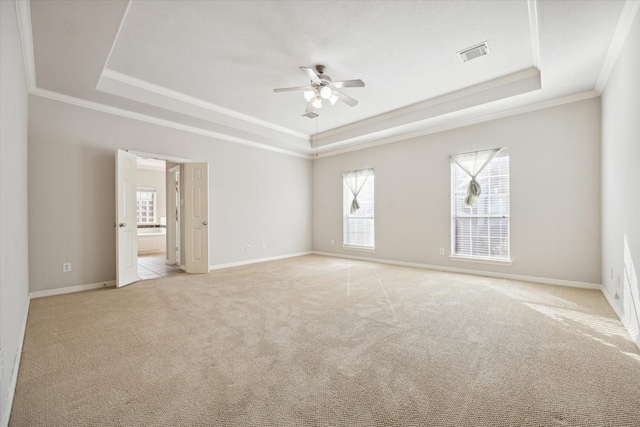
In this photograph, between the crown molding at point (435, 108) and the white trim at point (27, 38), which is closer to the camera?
the white trim at point (27, 38)

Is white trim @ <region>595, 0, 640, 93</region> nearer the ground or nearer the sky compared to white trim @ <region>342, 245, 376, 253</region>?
nearer the sky

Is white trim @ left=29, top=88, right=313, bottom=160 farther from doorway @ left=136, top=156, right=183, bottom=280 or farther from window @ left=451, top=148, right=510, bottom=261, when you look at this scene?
window @ left=451, top=148, right=510, bottom=261

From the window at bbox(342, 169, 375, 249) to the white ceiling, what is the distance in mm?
1842

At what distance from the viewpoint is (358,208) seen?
688cm

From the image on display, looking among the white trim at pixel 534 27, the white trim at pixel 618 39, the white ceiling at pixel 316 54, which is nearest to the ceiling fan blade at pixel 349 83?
the white ceiling at pixel 316 54

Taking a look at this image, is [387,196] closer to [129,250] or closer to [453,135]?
[453,135]

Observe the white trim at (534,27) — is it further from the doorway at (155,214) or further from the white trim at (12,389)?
the doorway at (155,214)

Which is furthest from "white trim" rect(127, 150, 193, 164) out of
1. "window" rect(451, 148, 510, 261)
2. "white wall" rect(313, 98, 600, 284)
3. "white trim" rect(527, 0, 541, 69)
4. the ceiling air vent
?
"white trim" rect(527, 0, 541, 69)

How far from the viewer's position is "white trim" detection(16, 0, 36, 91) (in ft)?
7.43

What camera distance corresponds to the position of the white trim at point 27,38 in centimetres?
227

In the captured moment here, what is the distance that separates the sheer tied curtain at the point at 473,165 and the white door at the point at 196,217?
4.89 meters

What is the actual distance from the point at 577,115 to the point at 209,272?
6.59 metres

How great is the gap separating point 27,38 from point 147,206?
766 centimetres

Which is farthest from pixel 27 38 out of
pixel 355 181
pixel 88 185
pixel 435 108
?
pixel 355 181
